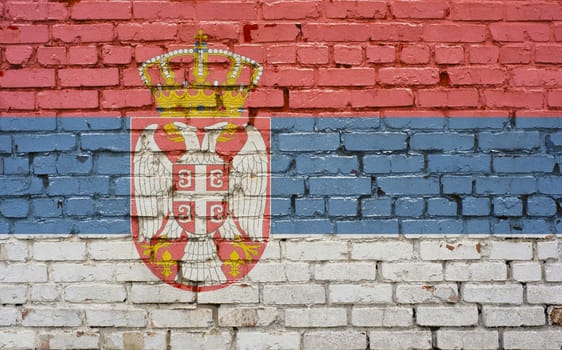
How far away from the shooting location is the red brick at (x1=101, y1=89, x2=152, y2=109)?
6.64 ft

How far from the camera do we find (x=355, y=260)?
203 centimetres

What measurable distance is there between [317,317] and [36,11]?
174 cm

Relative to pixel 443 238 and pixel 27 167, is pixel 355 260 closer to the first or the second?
pixel 443 238

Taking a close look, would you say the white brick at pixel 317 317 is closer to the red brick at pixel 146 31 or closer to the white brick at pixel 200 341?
the white brick at pixel 200 341

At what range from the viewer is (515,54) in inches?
79.9

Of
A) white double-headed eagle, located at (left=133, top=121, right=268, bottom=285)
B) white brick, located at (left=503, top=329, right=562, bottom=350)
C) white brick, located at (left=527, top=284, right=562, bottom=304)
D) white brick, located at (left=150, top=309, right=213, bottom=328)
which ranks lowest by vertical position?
white brick, located at (left=503, top=329, right=562, bottom=350)

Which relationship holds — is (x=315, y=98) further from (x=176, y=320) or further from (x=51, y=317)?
(x=51, y=317)

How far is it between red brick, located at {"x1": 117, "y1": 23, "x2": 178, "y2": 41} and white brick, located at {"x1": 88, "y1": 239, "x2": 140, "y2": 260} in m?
0.85

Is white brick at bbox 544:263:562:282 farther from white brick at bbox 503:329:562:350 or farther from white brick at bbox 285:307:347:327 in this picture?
white brick at bbox 285:307:347:327

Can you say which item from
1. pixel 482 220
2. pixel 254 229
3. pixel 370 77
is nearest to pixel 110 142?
pixel 254 229

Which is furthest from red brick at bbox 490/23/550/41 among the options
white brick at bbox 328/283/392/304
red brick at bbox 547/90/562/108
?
white brick at bbox 328/283/392/304

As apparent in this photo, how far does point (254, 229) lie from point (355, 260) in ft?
1.46

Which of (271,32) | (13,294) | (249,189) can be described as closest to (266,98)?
(271,32)

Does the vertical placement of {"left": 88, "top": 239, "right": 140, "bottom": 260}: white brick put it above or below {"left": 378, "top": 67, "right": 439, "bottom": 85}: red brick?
below
